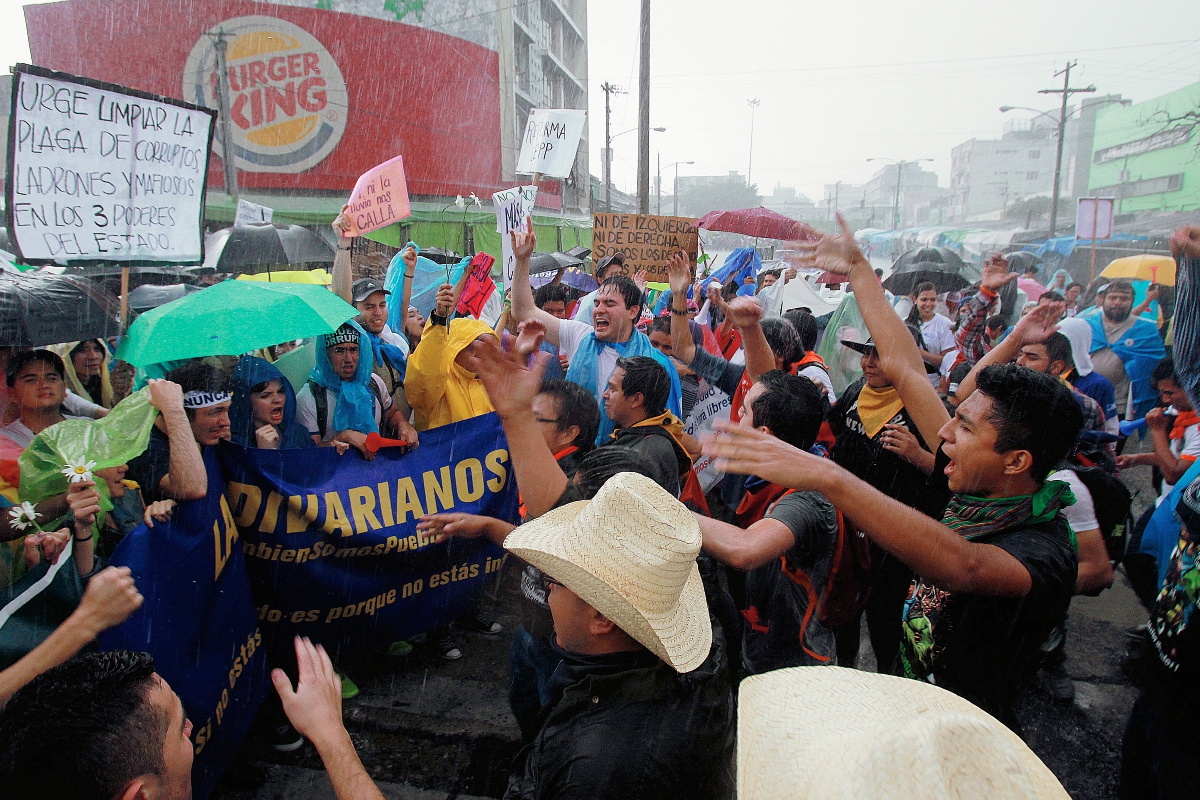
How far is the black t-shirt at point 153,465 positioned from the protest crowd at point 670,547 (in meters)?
0.01

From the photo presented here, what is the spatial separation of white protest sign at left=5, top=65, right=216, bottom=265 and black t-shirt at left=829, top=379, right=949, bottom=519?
3478 mm

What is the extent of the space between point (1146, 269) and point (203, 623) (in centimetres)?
1347

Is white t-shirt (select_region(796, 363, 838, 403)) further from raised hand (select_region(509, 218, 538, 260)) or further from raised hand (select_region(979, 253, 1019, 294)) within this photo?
raised hand (select_region(979, 253, 1019, 294))

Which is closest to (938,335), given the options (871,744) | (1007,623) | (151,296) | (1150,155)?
(1007,623)

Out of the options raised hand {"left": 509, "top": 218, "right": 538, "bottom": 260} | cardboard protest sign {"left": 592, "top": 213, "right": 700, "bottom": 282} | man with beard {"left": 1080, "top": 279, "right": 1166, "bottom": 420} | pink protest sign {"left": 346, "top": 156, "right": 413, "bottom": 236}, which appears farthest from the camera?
cardboard protest sign {"left": 592, "top": 213, "right": 700, "bottom": 282}

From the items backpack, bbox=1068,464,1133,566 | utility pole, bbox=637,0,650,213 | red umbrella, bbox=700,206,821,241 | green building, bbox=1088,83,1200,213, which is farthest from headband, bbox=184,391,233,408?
green building, bbox=1088,83,1200,213

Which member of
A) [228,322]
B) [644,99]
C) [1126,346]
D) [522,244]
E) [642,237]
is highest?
[644,99]

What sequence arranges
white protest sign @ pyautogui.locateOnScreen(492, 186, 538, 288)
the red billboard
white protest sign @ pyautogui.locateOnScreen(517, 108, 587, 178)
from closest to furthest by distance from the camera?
white protest sign @ pyautogui.locateOnScreen(492, 186, 538, 288) → white protest sign @ pyautogui.locateOnScreen(517, 108, 587, 178) → the red billboard

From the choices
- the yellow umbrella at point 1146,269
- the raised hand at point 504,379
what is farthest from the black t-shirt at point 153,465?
the yellow umbrella at point 1146,269

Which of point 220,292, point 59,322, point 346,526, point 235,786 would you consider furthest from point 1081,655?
point 59,322

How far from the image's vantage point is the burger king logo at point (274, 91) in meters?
21.8

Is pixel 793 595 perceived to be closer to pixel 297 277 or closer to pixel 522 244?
pixel 522 244

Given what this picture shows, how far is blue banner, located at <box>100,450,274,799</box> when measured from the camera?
227 cm

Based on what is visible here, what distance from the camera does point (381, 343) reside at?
4500 mm
